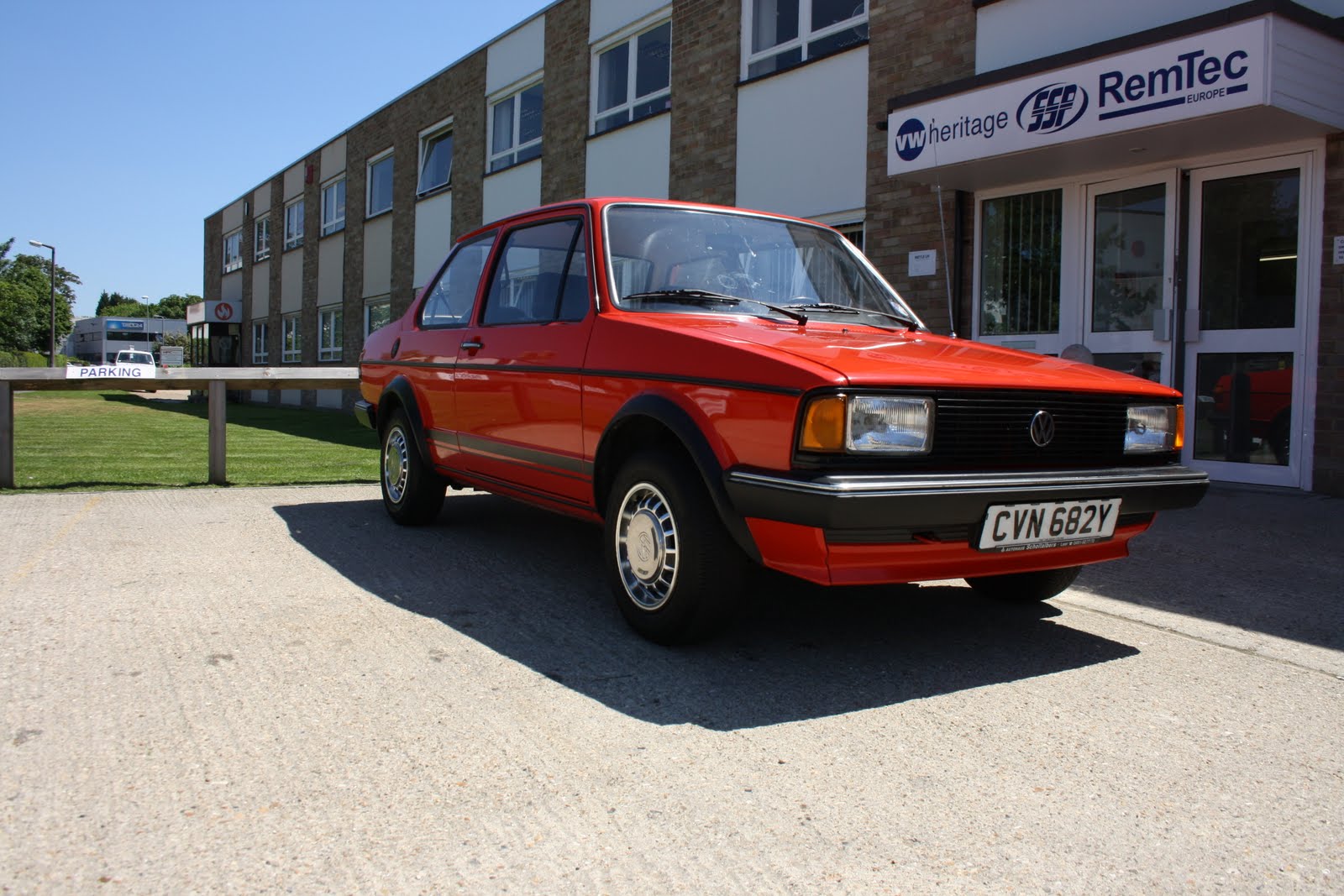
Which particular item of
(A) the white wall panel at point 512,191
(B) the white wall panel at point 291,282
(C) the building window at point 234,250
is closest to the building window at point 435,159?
(A) the white wall panel at point 512,191

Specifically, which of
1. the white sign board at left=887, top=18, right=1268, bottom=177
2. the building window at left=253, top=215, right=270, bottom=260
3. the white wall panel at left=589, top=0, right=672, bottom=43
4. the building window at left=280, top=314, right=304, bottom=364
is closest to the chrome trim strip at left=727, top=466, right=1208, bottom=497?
the white sign board at left=887, top=18, right=1268, bottom=177

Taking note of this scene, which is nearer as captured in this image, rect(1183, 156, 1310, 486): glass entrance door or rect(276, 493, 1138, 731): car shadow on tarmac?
rect(276, 493, 1138, 731): car shadow on tarmac

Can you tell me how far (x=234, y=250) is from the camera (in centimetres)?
3650

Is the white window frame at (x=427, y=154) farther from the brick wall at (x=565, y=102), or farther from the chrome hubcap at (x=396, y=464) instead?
the chrome hubcap at (x=396, y=464)

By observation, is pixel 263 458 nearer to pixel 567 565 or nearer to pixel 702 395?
pixel 567 565

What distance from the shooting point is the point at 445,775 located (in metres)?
2.58

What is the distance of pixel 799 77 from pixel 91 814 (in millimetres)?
10756

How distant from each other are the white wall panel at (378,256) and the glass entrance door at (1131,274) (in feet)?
55.6

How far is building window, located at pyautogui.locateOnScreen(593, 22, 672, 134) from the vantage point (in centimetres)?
1409

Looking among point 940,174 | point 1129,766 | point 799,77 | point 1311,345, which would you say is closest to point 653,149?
point 799,77

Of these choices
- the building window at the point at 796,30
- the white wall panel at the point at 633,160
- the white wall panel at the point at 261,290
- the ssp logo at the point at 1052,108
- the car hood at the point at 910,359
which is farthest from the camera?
the white wall panel at the point at 261,290

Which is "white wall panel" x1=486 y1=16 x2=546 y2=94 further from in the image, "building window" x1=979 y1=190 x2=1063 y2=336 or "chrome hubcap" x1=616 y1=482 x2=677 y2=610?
"chrome hubcap" x1=616 y1=482 x2=677 y2=610

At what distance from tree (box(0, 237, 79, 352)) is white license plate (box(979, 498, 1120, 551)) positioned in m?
81.3

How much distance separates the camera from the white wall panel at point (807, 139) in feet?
35.2
